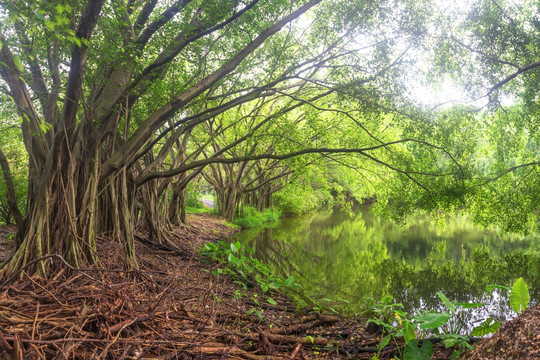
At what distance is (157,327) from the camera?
12.3 feet

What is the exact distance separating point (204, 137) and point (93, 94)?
1269cm

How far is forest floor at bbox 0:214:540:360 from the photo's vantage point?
9.61 ft

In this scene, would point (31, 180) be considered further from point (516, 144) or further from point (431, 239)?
point (431, 239)

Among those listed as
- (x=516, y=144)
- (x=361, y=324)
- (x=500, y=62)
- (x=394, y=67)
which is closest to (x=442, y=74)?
(x=500, y=62)

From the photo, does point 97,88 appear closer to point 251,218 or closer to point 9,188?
point 9,188

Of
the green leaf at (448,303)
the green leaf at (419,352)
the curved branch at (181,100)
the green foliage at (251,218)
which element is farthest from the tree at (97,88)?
the green foliage at (251,218)

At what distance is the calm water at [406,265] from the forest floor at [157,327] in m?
2.16

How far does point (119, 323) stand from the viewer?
3.44 metres

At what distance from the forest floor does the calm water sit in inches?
85.1

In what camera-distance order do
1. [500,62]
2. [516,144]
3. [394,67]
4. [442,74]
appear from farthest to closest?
[516,144], [442,74], [500,62], [394,67]

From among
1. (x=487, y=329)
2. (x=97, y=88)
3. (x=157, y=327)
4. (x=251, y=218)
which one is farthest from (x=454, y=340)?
(x=251, y=218)

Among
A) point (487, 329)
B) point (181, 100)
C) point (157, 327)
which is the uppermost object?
point (181, 100)

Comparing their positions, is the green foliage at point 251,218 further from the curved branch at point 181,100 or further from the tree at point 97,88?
the curved branch at point 181,100

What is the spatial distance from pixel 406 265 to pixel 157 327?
390 inches
